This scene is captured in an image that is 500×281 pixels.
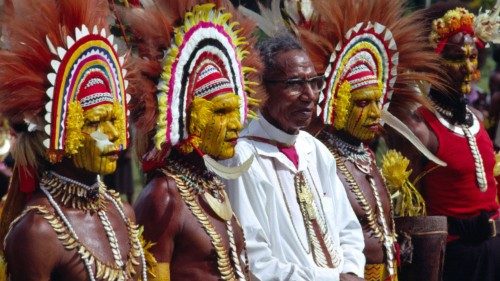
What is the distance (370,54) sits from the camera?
7180 millimetres

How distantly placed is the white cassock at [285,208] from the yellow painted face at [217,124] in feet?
1.25

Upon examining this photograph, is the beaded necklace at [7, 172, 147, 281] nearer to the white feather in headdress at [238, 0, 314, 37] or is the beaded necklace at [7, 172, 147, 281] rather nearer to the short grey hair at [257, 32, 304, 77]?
the short grey hair at [257, 32, 304, 77]

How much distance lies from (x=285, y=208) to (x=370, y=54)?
154cm

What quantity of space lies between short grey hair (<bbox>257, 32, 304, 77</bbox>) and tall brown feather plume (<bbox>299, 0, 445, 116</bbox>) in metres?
0.56

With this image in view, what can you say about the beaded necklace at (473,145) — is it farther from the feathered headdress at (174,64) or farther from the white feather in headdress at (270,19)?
the feathered headdress at (174,64)

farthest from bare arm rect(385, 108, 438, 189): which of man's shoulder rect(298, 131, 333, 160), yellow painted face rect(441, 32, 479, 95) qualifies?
man's shoulder rect(298, 131, 333, 160)

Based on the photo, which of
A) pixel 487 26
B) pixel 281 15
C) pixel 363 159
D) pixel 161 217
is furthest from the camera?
pixel 487 26

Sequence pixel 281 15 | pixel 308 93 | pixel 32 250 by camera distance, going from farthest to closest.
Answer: pixel 281 15 < pixel 308 93 < pixel 32 250

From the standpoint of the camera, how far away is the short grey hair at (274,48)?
20.4 feet

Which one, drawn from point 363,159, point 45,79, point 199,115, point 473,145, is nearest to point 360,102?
point 363,159

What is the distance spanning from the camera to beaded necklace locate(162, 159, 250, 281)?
5387 mm

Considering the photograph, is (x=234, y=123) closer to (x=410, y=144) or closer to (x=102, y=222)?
(x=102, y=222)

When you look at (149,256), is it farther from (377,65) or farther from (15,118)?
(377,65)

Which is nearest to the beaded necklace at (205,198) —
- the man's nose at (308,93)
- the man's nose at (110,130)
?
the man's nose at (110,130)
